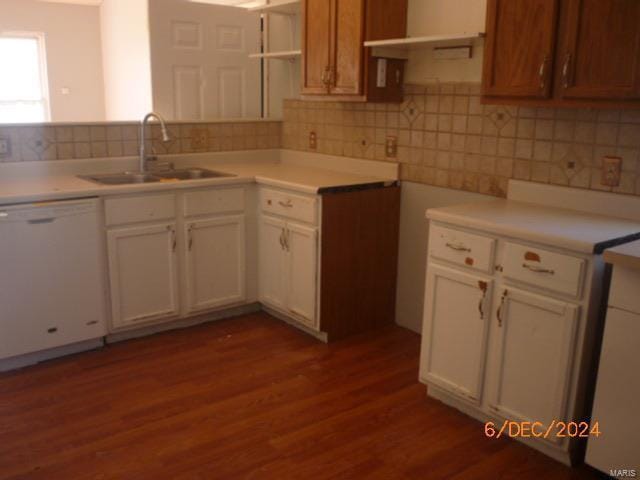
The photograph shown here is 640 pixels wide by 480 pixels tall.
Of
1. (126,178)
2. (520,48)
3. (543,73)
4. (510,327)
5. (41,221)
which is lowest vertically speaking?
(510,327)

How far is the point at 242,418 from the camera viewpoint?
263 cm

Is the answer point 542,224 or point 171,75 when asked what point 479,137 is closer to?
point 542,224

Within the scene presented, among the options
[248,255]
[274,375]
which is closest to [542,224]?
[274,375]

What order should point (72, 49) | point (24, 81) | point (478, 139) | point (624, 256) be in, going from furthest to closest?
1. point (24, 81)
2. point (72, 49)
3. point (478, 139)
4. point (624, 256)

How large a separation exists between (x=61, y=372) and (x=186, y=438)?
0.94 meters

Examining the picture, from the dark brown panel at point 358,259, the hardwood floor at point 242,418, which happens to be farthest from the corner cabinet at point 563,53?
the hardwood floor at point 242,418

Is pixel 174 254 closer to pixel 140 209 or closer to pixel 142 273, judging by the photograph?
pixel 142 273

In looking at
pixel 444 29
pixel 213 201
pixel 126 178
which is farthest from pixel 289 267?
pixel 444 29

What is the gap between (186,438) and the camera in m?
2.48

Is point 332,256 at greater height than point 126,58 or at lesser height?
lesser

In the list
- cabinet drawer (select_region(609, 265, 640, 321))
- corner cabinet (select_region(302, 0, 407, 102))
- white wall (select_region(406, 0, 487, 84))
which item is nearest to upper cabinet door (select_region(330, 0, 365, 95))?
→ corner cabinet (select_region(302, 0, 407, 102))

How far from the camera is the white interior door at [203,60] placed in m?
4.16

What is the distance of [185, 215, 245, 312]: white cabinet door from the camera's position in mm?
3545

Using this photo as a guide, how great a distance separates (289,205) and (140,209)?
82 cm
